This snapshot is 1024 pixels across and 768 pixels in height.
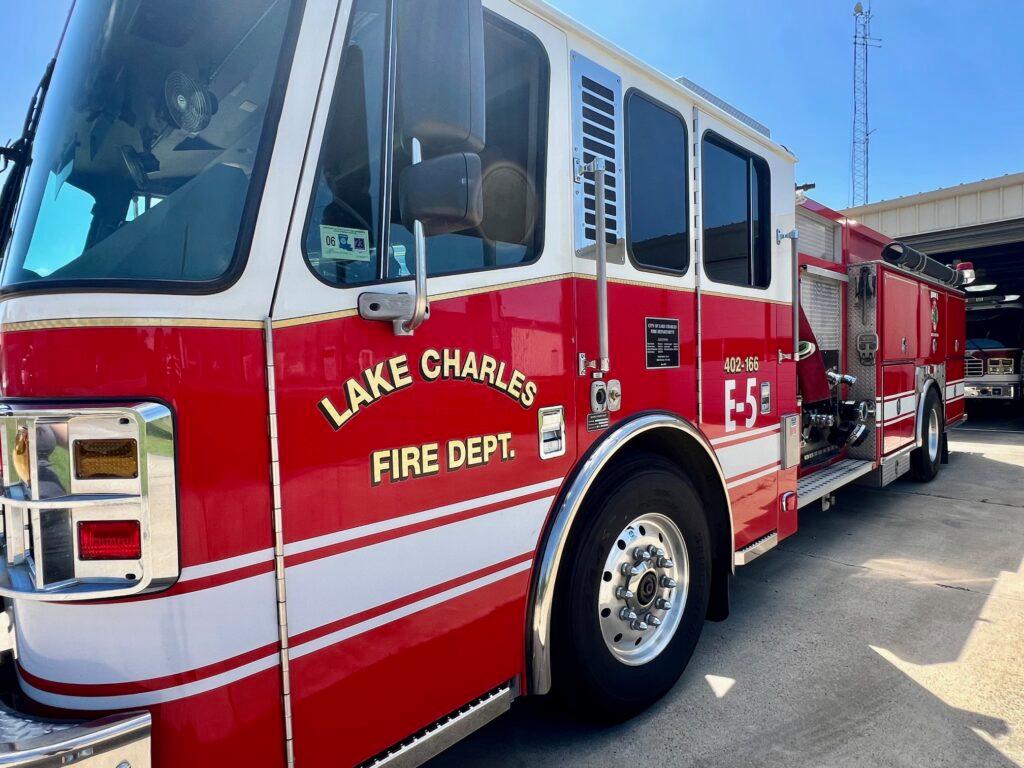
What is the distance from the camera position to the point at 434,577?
6.00 ft

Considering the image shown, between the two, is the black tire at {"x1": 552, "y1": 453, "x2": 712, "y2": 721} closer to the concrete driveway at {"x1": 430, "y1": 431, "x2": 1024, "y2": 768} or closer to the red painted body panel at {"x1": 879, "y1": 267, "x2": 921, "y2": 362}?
the concrete driveway at {"x1": 430, "y1": 431, "x2": 1024, "y2": 768}

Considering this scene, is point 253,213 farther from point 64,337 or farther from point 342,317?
point 64,337

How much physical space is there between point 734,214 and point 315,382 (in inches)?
103

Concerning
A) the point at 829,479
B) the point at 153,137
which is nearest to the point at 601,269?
the point at 153,137

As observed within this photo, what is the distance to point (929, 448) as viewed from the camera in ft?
23.3

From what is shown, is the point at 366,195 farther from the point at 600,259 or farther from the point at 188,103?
the point at 600,259

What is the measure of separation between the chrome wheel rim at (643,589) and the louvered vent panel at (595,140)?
3.83 ft

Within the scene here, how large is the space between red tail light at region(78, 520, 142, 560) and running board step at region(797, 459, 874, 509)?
377 cm

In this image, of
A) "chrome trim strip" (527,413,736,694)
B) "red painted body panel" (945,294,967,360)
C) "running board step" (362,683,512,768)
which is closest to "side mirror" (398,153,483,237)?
"chrome trim strip" (527,413,736,694)

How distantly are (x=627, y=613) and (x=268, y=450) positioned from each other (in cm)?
169

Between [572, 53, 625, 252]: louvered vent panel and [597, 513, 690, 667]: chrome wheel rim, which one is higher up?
[572, 53, 625, 252]: louvered vent panel

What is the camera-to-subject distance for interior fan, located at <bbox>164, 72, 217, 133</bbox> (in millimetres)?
1486

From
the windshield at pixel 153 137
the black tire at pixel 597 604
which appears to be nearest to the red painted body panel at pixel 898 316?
the black tire at pixel 597 604

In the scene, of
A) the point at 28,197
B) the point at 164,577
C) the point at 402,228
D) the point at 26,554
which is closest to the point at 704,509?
the point at 402,228
